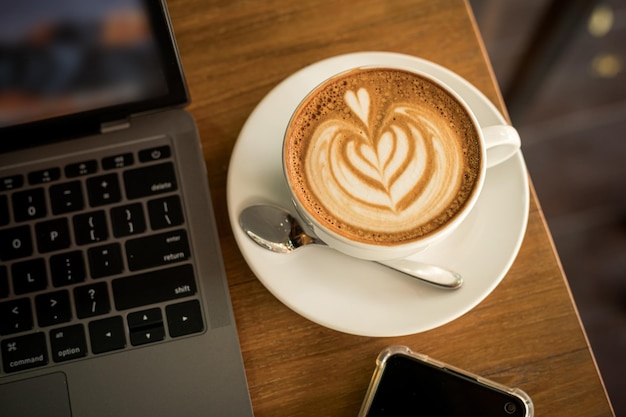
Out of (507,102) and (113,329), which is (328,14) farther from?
(507,102)

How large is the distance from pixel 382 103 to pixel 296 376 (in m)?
0.25

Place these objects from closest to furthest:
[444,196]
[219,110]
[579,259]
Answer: [444,196] < [219,110] < [579,259]

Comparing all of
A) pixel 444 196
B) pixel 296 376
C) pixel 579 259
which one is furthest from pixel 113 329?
pixel 579 259

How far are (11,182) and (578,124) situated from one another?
109 cm

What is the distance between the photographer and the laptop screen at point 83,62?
1.63ft

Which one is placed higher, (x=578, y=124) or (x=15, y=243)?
(x=15, y=243)

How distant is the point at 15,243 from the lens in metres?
0.55

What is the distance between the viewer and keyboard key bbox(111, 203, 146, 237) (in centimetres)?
56

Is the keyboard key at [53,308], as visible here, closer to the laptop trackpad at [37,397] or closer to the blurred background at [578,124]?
the laptop trackpad at [37,397]

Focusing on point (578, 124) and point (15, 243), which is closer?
point (15, 243)

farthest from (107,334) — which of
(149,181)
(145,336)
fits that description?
(149,181)

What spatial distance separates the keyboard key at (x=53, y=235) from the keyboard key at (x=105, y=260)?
3 cm

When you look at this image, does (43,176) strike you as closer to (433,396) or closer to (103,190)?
(103,190)

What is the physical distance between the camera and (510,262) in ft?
1.72
